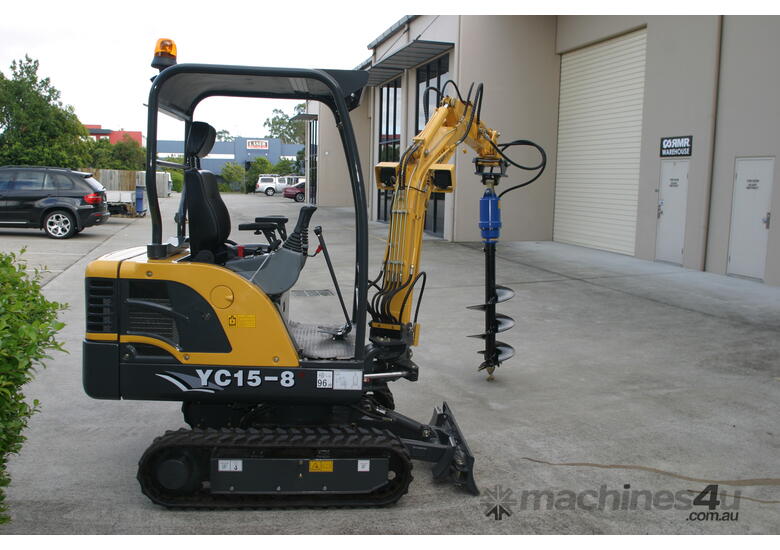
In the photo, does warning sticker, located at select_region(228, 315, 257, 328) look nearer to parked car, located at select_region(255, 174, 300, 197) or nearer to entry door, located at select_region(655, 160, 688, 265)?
entry door, located at select_region(655, 160, 688, 265)

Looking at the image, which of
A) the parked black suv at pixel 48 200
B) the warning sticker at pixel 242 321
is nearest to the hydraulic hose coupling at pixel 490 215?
the warning sticker at pixel 242 321

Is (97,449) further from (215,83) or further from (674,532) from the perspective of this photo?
(674,532)

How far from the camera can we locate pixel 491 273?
21.5ft

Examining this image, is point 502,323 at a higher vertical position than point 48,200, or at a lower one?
lower

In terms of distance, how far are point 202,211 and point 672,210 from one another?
12572mm

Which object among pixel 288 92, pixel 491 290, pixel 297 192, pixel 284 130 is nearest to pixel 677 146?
pixel 491 290

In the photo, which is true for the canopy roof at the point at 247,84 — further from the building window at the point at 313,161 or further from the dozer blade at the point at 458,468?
the building window at the point at 313,161

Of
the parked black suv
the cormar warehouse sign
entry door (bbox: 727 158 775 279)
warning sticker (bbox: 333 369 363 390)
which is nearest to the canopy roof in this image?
warning sticker (bbox: 333 369 363 390)

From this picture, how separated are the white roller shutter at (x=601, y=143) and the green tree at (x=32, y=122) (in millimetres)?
20141

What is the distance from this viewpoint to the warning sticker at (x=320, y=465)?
3988 mm

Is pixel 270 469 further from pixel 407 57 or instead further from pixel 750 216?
pixel 407 57

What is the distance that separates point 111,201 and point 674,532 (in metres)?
24.7

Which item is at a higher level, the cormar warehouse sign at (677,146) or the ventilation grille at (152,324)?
the cormar warehouse sign at (677,146)

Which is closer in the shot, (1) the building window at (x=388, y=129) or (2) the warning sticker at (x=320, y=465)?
(2) the warning sticker at (x=320, y=465)
